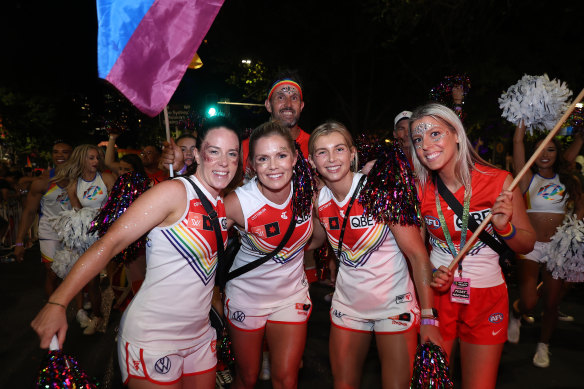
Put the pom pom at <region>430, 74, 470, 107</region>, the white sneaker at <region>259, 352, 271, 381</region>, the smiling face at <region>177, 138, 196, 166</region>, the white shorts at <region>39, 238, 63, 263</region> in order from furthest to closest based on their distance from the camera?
1. the white shorts at <region>39, 238, 63, 263</region>
2. the smiling face at <region>177, 138, 196, 166</region>
3. the white sneaker at <region>259, 352, 271, 381</region>
4. the pom pom at <region>430, 74, 470, 107</region>

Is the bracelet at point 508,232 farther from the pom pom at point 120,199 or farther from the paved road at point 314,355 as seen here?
the pom pom at point 120,199

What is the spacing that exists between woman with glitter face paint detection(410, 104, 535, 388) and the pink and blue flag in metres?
1.77

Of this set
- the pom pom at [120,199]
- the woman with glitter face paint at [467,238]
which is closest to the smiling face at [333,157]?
the woman with glitter face paint at [467,238]

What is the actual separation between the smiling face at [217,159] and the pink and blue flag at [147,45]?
1.44 ft

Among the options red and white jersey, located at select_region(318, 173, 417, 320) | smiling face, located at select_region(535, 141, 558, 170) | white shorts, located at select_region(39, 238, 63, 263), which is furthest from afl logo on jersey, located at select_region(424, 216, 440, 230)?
white shorts, located at select_region(39, 238, 63, 263)

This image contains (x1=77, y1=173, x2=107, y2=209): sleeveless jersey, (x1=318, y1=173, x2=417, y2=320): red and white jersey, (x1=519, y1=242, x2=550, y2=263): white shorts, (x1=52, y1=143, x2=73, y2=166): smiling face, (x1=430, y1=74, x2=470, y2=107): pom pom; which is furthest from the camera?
(x1=52, y1=143, x2=73, y2=166): smiling face

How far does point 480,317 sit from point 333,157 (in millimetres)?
1493

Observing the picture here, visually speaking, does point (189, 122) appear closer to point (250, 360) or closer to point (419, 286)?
point (250, 360)

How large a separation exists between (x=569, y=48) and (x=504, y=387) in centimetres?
1290

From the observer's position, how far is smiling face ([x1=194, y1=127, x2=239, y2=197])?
271 cm

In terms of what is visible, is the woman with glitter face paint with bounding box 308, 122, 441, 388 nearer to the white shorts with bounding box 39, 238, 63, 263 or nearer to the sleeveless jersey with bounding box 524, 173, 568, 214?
the sleeveless jersey with bounding box 524, 173, 568, 214

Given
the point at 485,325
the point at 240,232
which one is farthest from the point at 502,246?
the point at 240,232

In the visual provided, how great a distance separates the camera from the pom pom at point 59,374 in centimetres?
191

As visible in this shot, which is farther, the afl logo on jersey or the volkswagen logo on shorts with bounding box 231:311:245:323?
the volkswagen logo on shorts with bounding box 231:311:245:323
